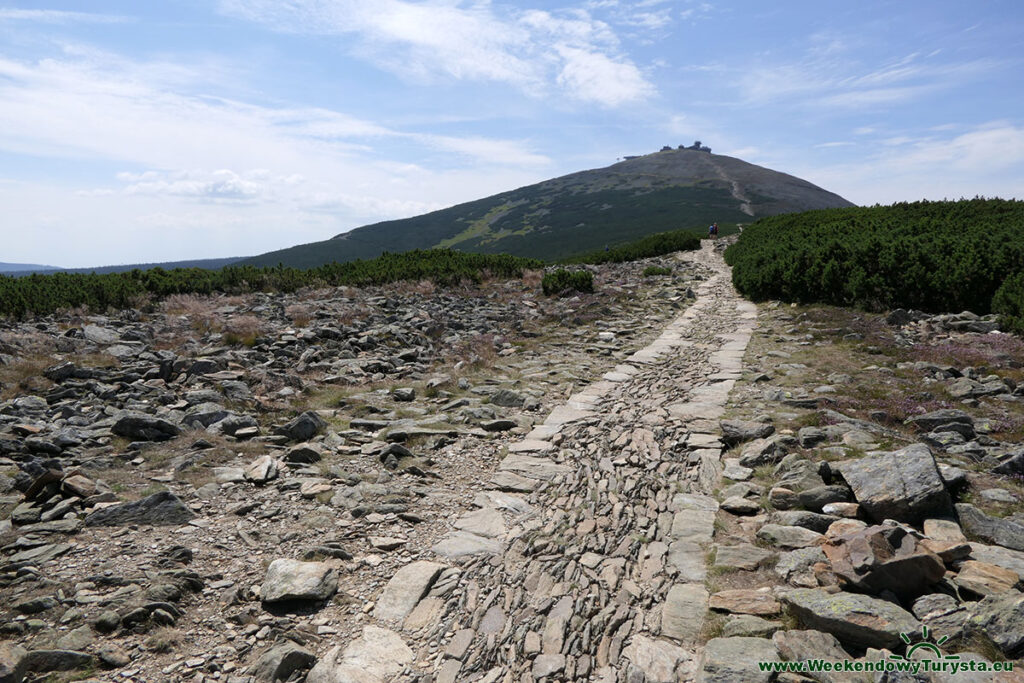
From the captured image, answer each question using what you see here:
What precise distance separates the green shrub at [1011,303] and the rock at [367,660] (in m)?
14.8

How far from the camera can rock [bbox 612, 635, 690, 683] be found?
3756mm

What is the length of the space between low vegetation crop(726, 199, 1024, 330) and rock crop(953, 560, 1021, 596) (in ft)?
37.4

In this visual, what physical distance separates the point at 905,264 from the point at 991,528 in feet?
46.9

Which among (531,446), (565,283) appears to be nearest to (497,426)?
(531,446)

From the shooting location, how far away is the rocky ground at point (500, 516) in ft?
12.8

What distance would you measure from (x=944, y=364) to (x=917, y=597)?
8.48 meters

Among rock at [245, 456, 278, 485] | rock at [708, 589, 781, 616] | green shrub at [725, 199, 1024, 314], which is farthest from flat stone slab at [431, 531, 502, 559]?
green shrub at [725, 199, 1024, 314]

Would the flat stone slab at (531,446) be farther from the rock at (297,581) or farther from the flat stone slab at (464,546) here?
the rock at (297,581)

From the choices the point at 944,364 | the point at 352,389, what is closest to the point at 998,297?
the point at 944,364

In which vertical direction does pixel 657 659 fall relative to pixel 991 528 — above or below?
below

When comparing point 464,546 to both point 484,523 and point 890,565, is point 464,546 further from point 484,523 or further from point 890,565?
point 890,565

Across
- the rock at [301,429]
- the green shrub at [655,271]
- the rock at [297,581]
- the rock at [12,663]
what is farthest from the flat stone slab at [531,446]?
the green shrub at [655,271]

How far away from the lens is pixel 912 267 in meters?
15.7

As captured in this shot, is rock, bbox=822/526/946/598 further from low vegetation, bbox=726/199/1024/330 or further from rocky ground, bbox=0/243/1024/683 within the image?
low vegetation, bbox=726/199/1024/330
